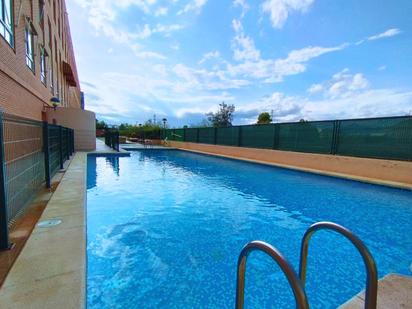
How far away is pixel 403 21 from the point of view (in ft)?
31.2

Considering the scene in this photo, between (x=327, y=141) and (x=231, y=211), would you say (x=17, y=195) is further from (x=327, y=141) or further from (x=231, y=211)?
(x=327, y=141)

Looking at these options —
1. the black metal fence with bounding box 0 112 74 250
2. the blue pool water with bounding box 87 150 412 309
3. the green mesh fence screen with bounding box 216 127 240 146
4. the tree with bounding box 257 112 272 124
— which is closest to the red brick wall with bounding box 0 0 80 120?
the black metal fence with bounding box 0 112 74 250

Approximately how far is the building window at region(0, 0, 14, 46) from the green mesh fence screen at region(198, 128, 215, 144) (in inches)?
553

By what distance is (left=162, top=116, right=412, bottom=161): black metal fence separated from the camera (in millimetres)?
8641

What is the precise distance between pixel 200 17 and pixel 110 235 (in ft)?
42.4

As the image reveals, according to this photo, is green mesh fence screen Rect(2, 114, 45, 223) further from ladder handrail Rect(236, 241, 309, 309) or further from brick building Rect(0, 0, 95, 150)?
brick building Rect(0, 0, 95, 150)

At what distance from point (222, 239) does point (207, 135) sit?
16971mm

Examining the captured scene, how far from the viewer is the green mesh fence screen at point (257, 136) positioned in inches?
562

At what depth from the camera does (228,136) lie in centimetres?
1803

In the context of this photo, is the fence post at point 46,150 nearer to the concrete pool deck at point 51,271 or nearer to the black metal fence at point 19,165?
the black metal fence at point 19,165

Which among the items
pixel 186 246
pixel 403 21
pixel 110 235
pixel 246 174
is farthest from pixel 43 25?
pixel 403 21

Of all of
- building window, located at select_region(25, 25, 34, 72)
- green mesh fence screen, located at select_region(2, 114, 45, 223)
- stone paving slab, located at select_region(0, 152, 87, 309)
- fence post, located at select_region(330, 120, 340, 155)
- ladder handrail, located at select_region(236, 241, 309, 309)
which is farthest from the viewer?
fence post, located at select_region(330, 120, 340, 155)

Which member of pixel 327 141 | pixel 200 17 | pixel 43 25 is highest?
pixel 200 17

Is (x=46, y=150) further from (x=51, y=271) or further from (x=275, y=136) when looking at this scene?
(x=275, y=136)
